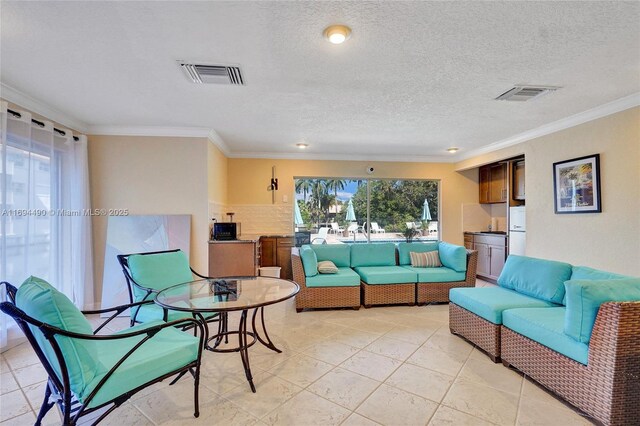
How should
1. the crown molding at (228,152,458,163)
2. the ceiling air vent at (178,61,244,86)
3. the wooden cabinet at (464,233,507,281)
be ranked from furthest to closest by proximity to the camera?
the crown molding at (228,152,458,163), the wooden cabinet at (464,233,507,281), the ceiling air vent at (178,61,244,86)

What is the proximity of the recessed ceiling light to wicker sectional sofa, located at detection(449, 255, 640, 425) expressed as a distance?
7.22 feet

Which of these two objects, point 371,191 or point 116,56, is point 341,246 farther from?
point 116,56

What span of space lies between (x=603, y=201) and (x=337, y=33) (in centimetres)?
366

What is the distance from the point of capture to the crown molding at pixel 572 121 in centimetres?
315

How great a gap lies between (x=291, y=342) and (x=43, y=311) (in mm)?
2019

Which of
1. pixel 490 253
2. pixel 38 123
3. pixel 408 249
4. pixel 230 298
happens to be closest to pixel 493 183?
pixel 490 253

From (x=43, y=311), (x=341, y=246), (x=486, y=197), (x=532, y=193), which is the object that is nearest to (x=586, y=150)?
(x=532, y=193)

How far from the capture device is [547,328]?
2.13 metres

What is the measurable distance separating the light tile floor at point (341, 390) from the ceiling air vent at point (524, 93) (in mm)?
2526

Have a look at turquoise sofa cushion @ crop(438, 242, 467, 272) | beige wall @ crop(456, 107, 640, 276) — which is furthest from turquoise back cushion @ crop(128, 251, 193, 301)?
beige wall @ crop(456, 107, 640, 276)

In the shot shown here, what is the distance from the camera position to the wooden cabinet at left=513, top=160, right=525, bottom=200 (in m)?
5.21

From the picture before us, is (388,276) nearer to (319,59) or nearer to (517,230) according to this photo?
(517,230)

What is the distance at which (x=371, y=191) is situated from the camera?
6426mm

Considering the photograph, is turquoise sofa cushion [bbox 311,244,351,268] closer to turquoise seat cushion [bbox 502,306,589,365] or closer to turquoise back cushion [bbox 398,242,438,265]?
turquoise back cushion [bbox 398,242,438,265]
